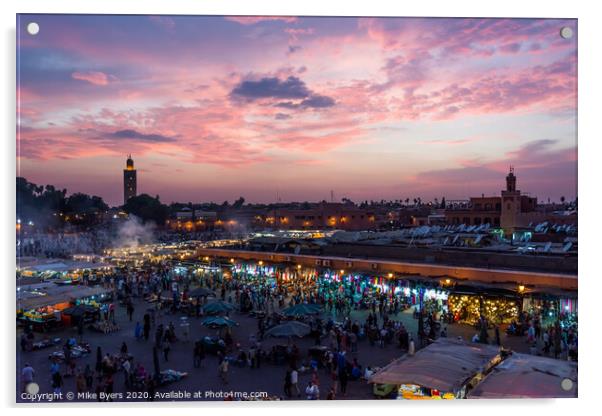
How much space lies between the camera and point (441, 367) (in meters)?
7.76

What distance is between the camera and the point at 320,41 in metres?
7.82

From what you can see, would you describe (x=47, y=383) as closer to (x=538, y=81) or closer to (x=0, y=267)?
(x=0, y=267)

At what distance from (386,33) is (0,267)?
22.8 ft

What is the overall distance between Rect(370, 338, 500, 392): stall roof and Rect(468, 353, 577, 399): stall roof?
1.04 ft

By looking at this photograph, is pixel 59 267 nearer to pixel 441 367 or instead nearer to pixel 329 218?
pixel 441 367

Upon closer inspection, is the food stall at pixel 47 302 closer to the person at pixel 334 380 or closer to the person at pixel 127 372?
the person at pixel 127 372

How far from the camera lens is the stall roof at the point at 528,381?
697cm

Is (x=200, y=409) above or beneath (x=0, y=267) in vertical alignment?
beneath

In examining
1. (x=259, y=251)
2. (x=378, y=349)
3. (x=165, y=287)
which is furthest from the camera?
(x=259, y=251)

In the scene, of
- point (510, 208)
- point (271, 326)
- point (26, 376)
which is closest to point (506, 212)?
point (510, 208)

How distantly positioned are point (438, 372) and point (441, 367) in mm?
222

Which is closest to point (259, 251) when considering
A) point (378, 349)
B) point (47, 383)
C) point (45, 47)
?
point (378, 349)

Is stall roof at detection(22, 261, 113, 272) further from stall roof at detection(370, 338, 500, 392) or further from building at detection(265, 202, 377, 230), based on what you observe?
building at detection(265, 202, 377, 230)

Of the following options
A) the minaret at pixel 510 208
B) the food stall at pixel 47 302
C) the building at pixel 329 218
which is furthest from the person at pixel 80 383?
the building at pixel 329 218
